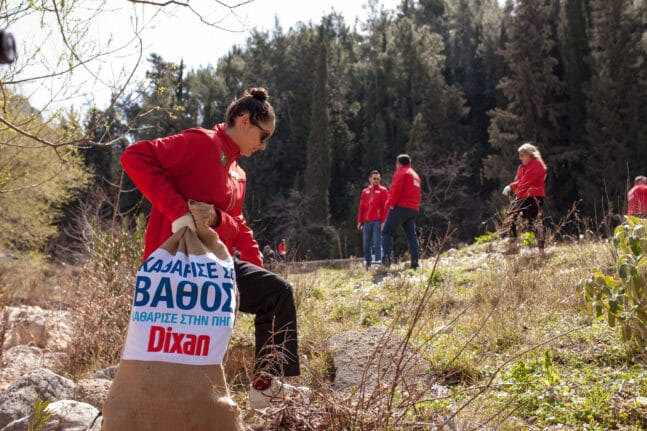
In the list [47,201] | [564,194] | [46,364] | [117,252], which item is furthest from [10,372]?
[564,194]

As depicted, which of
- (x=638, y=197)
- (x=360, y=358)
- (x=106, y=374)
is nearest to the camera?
(x=360, y=358)

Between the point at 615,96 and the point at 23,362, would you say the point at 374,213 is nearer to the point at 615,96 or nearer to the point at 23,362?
the point at 23,362

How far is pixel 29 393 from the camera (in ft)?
12.9

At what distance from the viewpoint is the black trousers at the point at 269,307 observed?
10.2 feet

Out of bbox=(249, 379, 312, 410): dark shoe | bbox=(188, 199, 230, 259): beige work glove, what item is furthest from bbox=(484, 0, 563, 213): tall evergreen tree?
bbox=(188, 199, 230, 259): beige work glove

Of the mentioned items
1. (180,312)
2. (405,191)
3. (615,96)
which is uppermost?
(615,96)

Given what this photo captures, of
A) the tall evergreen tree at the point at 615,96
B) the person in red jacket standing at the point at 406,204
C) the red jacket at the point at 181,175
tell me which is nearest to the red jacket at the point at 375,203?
the person in red jacket standing at the point at 406,204

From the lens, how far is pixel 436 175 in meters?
35.1

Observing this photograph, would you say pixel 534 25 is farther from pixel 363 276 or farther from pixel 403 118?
pixel 363 276

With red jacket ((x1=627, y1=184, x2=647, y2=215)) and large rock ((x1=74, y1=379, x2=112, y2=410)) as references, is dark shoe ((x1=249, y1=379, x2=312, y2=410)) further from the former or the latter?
red jacket ((x1=627, y1=184, x2=647, y2=215))

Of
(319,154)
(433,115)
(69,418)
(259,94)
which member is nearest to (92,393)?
(69,418)

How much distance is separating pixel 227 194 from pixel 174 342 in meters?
0.93

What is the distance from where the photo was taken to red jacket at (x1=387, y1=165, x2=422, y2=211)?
9312 mm

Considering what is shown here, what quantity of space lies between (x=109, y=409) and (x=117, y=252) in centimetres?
492
